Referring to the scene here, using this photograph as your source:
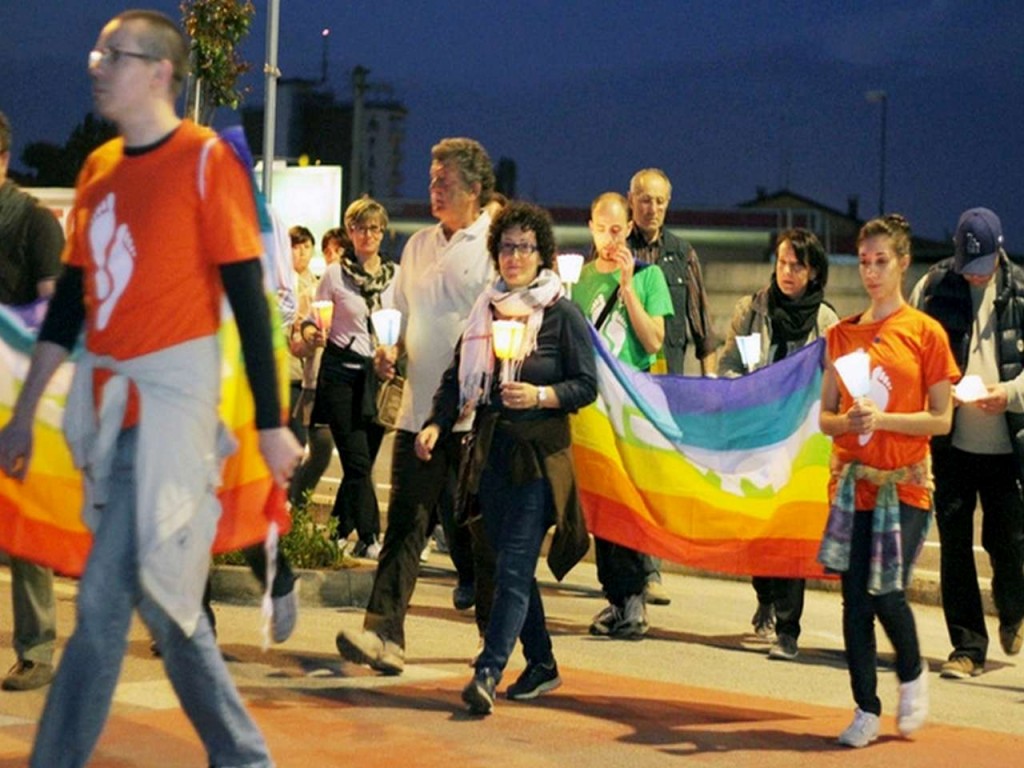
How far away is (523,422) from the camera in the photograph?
27.9ft

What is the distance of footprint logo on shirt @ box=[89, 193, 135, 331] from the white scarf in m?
3.00

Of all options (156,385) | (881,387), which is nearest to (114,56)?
(156,385)

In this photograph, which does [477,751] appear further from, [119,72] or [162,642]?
[119,72]

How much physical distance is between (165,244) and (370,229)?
7370 millimetres

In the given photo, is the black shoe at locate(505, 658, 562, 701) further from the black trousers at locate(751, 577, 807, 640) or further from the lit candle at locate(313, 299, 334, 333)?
the lit candle at locate(313, 299, 334, 333)

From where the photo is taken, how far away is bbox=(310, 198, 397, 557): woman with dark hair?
1345 centimetres

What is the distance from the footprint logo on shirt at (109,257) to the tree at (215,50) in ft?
45.1

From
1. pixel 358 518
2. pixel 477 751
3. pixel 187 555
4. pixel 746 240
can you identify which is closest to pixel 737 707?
pixel 477 751

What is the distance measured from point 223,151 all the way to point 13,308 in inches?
110

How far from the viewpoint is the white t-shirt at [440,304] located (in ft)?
30.6

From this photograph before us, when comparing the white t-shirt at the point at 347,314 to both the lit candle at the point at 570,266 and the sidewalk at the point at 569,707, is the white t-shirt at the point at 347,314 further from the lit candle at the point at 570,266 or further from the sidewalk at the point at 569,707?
the lit candle at the point at 570,266

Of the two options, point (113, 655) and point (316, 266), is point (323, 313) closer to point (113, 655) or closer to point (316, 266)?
point (316, 266)

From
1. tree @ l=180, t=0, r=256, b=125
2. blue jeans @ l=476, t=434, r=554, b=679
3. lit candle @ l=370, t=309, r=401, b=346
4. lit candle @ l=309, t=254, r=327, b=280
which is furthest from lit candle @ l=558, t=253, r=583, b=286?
tree @ l=180, t=0, r=256, b=125

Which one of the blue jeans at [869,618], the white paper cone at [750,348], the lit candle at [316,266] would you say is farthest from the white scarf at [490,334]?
the lit candle at [316,266]
